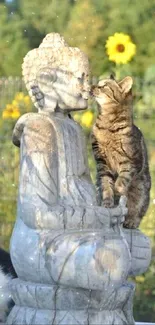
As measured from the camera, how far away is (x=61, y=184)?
3463 millimetres

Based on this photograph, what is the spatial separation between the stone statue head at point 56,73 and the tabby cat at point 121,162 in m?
0.30

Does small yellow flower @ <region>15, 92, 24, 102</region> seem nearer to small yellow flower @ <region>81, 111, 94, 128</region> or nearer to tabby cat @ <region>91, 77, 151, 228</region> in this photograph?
small yellow flower @ <region>81, 111, 94, 128</region>

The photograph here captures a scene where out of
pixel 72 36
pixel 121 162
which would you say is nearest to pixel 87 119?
pixel 72 36

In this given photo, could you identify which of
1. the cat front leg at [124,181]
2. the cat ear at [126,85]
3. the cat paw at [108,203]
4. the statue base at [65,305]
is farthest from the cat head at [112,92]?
the statue base at [65,305]

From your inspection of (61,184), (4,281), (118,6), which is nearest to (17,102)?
(118,6)

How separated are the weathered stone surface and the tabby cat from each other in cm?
18

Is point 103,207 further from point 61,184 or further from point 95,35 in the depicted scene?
point 95,35

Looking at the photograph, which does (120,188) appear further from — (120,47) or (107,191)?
(120,47)

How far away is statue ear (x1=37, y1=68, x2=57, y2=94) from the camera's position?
3514mm

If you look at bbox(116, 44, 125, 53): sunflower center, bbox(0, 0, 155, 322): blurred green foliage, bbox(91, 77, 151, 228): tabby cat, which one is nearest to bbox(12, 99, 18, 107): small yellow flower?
bbox(0, 0, 155, 322): blurred green foliage

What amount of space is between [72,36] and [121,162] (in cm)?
518

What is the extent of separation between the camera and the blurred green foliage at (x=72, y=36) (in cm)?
819

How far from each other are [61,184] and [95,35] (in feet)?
18.3

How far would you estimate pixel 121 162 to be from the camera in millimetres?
3785
